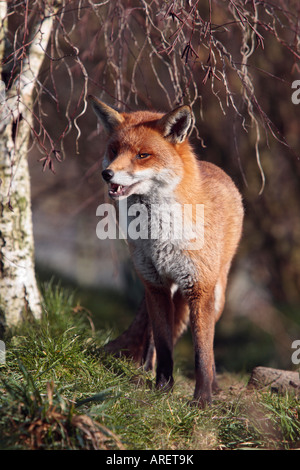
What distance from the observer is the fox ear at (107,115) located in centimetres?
397

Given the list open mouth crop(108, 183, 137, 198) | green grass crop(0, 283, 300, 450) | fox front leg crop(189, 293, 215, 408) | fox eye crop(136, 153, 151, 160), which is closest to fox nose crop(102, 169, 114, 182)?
open mouth crop(108, 183, 137, 198)

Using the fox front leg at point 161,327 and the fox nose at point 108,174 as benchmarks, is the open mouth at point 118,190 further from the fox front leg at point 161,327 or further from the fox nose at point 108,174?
the fox front leg at point 161,327

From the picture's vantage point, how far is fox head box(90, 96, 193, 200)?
3654mm

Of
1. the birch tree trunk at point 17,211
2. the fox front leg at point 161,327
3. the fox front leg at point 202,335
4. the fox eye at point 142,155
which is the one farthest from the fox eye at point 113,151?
the fox front leg at point 202,335

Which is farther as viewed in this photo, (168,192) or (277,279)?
(277,279)

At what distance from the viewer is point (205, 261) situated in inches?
154

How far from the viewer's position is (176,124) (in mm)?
3832

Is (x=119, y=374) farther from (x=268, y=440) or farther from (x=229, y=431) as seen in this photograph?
A: (x=268, y=440)

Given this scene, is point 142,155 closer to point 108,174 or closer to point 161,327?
point 108,174

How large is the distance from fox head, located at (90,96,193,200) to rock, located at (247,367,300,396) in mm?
1854

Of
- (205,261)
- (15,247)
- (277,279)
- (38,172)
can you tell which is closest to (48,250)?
(38,172)

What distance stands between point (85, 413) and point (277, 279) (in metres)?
6.73

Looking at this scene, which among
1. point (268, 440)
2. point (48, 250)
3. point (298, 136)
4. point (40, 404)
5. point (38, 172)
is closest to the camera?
point (40, 404)

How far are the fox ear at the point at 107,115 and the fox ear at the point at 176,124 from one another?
370 mm
